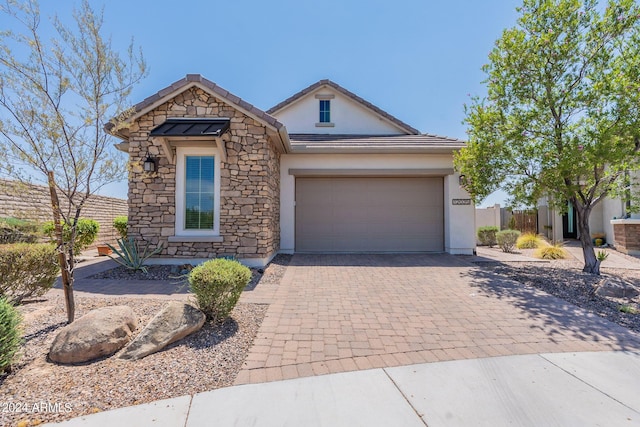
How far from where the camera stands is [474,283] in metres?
6.45

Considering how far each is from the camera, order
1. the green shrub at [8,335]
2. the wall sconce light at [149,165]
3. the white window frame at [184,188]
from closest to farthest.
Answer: the green shrub at [8,335]
the wall sconce light at [149,165]
the white window frame at [184,188]

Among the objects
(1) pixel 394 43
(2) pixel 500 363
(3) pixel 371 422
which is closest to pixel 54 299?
(3) pixel 371 422

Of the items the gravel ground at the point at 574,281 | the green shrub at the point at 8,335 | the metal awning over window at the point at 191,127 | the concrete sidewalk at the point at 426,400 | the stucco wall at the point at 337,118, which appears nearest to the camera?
the concrete sidewalk at the point at 426,400

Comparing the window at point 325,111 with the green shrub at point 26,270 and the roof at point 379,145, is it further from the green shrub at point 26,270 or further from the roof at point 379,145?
the green shrub at point 26,270

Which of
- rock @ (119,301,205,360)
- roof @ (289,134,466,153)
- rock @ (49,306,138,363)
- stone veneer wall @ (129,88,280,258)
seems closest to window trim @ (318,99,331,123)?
roof @ (289,134,466,153)

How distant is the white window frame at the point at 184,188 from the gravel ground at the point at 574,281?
7.39 m

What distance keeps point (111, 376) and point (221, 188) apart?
5448 millimetres

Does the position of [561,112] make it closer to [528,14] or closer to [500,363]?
[528,14]

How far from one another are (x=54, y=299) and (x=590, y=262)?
1143 centimetres

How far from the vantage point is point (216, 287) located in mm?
3883

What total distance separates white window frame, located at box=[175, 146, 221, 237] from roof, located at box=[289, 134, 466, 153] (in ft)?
9.16

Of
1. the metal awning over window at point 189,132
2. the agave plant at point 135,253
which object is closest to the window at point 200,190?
the metal awning over window at point 189,132

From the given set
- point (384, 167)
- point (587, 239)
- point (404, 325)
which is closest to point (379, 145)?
point (384, 167)

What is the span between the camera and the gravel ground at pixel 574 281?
4.69 meters
